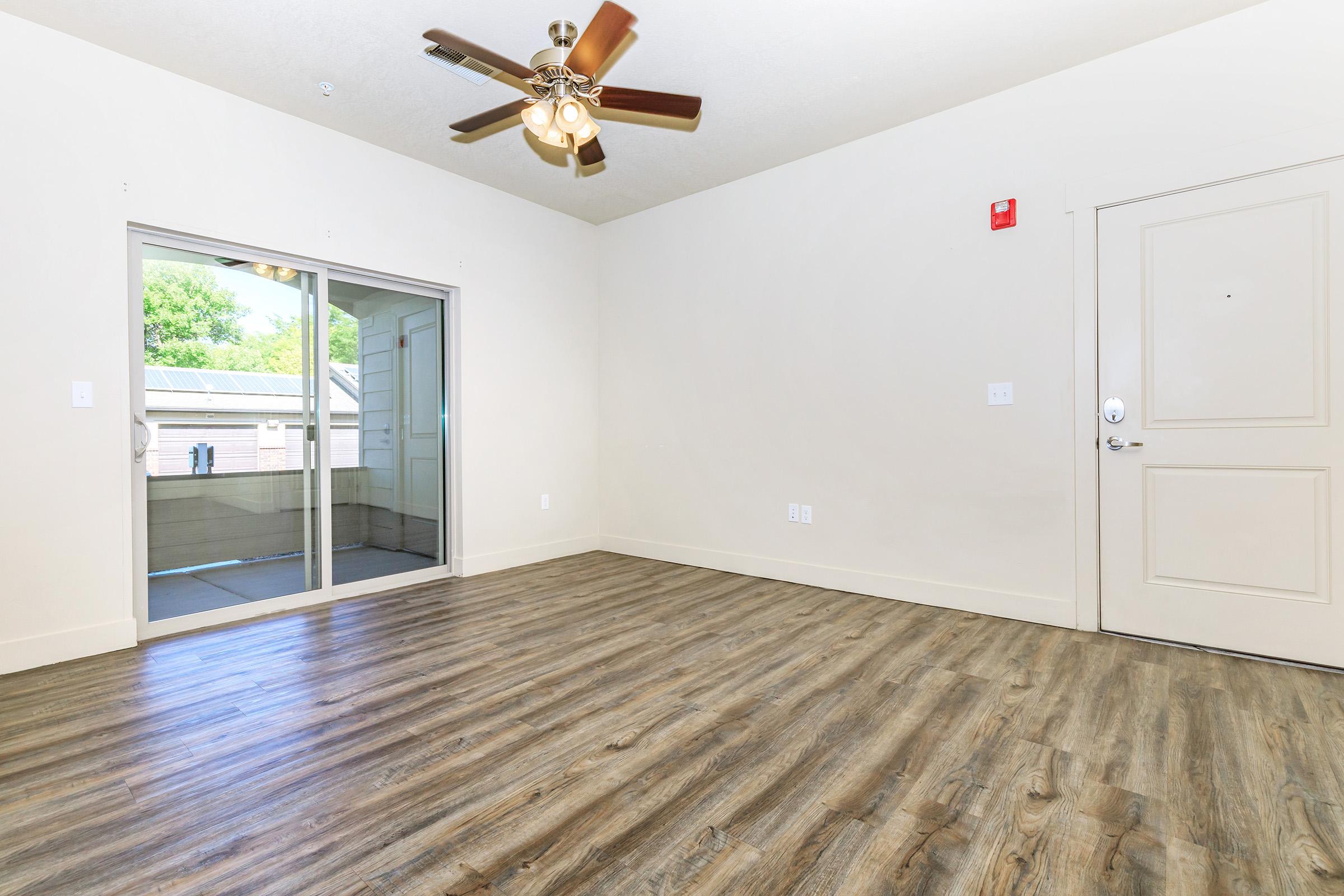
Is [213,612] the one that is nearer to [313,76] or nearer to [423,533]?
[423,533]

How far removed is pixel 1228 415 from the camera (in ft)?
9.30

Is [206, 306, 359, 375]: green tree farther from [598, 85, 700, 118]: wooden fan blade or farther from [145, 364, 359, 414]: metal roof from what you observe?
[598, 85, 700, 118]: wooden fan blade

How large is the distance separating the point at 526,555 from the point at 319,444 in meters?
1.79

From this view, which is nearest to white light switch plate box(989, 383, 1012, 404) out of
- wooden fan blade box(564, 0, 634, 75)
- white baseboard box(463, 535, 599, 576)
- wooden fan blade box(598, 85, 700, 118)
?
wooden fan blade box(598, 85, 700, 118)

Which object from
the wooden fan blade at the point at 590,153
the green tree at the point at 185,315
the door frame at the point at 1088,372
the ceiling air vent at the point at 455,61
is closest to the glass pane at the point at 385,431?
the green tree at the point at 185,315

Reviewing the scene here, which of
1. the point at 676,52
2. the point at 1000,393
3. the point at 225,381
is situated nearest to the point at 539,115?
the point at 676,52

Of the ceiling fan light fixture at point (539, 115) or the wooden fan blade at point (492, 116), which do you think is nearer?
the ceiling fan light fixture at point (539, 115)

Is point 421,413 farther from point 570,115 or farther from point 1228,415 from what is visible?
point 1228,415

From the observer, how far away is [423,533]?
4.51 m

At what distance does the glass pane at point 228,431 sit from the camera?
327cm

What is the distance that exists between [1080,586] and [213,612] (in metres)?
4.82

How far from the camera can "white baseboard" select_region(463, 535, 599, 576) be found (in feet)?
15.1

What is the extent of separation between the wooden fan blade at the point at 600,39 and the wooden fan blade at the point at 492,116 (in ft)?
1.19

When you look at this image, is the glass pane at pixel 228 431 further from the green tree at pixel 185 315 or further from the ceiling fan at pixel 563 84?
the ceiling fan at pixel 563 84
